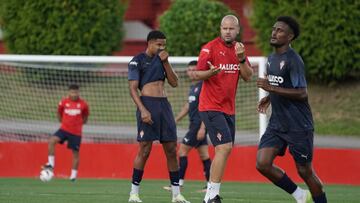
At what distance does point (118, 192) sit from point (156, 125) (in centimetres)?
238

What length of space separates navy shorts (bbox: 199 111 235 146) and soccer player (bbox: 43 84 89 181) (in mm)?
8018

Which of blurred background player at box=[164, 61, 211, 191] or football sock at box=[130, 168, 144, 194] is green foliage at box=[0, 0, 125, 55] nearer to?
blurred background player at box=[164, 61, 211, 191]

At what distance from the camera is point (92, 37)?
2672 centimetres

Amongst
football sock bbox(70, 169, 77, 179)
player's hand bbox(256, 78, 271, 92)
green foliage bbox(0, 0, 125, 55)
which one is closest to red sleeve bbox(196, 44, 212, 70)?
player's hand bbox(256, 78, 271, 92)

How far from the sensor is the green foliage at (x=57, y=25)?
26.6 metres

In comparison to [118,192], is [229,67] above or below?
above

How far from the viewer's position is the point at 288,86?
11008 millimetres

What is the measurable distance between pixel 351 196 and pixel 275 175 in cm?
414

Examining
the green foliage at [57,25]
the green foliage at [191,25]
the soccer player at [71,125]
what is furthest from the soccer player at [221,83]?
the green foliage at [57,25]

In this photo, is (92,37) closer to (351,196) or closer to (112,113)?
(112,113)

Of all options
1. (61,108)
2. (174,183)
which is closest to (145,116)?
(174,183)

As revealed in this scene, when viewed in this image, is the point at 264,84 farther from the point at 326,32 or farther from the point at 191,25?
the point at 191,25

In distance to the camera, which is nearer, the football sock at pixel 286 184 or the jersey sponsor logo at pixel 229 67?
the football sock at pixel 286 184

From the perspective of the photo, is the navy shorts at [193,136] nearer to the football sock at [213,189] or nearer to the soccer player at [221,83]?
the soccer player at [221,83]
